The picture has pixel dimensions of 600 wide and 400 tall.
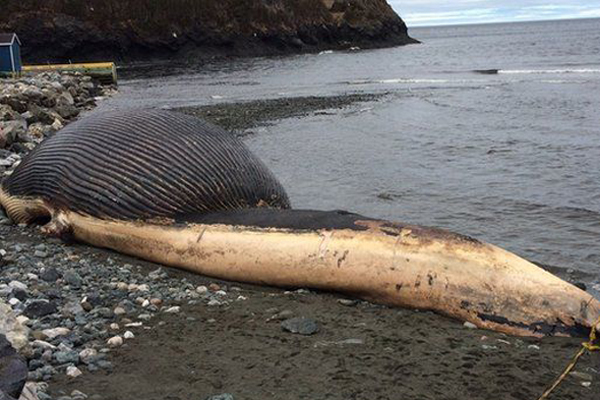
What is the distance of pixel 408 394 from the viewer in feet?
13.3

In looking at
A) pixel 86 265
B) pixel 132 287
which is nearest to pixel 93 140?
pixel 86 265

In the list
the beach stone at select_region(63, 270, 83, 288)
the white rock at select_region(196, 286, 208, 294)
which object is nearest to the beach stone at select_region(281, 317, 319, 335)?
the white rock at select_region(196, 286, 208, 294)

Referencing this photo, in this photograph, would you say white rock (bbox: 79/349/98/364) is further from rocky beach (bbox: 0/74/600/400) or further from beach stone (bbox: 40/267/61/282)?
beach stone (bbox: 40/267/61/282)

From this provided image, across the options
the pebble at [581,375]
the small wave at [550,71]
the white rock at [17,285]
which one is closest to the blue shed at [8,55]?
the small wave at [550,71]

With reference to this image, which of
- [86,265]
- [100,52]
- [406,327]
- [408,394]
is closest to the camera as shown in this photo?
[408,394]

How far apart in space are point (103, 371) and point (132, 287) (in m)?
1.54

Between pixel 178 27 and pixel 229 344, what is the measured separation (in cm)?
6974

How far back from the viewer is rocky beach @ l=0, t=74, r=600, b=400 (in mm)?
4102

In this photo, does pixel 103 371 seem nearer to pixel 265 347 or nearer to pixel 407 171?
pixel 265 347

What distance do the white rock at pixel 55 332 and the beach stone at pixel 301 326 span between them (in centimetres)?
160

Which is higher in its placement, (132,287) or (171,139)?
(171,139)

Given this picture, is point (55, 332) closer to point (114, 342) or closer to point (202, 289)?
point (114, 342)

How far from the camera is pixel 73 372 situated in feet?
13.8

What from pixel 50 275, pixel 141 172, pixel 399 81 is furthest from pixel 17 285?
pixel 399 81
